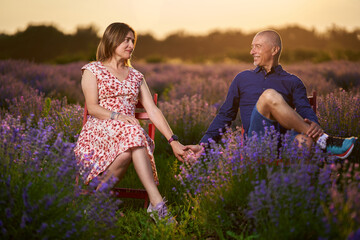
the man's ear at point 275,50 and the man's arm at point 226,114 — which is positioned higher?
the man's ear at point 275,50

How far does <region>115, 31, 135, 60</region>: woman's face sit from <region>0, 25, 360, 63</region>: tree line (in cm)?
764

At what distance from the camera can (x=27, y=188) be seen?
224 cm

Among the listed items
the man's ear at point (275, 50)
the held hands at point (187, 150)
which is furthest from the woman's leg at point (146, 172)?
the man's ear at point (275, 50)

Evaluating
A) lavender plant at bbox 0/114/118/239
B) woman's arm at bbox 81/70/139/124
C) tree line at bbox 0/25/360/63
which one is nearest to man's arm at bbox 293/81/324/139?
woman's arm at bbox 81/70/139/124

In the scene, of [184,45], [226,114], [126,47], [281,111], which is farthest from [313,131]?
[184,45]

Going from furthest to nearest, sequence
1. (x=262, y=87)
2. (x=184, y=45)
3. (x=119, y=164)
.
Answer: (x=184, y=45) < (x=262, y=87) < (x=119, y=164)

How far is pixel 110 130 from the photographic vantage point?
3240mm

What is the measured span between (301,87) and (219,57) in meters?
23.2

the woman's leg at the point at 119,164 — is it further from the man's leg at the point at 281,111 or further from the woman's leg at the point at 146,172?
the man's leg at the point at 281,111

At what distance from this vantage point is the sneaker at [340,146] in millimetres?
3018

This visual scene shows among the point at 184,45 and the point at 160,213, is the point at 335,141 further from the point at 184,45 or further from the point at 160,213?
the point at 184,45

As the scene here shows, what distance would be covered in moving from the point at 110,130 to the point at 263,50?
4.85 ft

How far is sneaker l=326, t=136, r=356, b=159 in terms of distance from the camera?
3.02m

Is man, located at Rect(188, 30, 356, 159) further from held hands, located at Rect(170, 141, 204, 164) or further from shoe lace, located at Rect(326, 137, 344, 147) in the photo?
shoe lace, located at Rect(326, 137, 344, 147)
